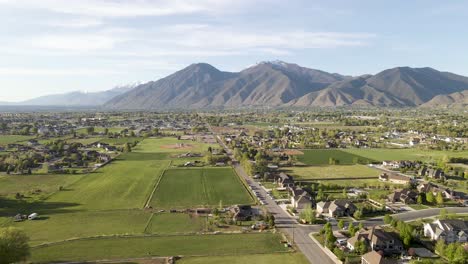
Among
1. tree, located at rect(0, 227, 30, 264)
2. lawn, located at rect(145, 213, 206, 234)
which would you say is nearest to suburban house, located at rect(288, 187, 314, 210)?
lawn, located at rect(145, 213, 206, 234)

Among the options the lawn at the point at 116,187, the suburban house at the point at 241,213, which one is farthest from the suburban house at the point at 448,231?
the lawn at the point at 116,187

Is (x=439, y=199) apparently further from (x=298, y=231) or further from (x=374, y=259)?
(x=374, y=259)

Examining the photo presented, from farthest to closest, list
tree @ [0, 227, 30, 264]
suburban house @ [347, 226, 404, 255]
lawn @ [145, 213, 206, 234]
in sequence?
lawn @ [145, 213, 206, 234], suburban house @ [347, 226, 404, 255], tree @ [0, 227, 30, 264]

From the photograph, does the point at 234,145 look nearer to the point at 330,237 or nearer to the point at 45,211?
the point at 45,211

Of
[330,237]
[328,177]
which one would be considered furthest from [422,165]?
[330,237]

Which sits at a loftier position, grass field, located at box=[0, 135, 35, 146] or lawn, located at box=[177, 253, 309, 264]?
grass field, located at box=[0, 135, 35, 146]

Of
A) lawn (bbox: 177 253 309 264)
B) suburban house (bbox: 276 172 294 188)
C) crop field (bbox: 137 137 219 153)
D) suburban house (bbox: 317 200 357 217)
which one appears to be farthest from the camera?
crop field (bbox: 137 137 219 153)

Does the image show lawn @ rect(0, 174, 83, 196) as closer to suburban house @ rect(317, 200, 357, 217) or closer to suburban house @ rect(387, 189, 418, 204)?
suburban house @ rect(317, 200, 357, 217)
